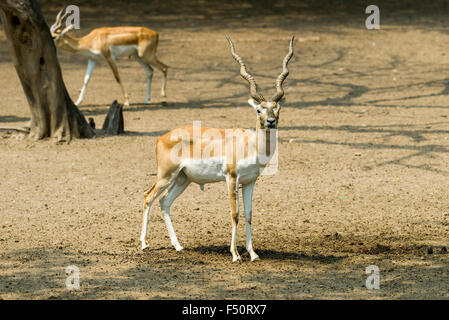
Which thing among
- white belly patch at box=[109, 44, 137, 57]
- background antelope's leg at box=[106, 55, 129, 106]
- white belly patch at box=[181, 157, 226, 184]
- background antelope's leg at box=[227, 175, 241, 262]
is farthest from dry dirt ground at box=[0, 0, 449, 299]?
white belly patch at box=[109, 44, 137, 57]

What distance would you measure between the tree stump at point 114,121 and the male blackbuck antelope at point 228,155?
16.1 ft

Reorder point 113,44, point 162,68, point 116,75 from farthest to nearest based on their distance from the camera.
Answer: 1. point 162,68
2. point 113,44
3. point 116,75

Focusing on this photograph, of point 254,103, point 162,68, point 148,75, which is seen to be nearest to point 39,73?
point 148,75

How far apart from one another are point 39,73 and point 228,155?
18.4ft

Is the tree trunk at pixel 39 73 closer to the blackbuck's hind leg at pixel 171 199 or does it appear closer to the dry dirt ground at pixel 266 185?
the dry dirt ground at pixel 266 185

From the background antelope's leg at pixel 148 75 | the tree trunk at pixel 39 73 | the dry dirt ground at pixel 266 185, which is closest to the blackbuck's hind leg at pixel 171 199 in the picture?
the dry dirt ground at pixel 266 185

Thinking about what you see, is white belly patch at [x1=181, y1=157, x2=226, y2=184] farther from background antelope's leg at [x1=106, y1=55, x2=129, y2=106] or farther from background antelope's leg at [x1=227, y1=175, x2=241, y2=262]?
background antelope's leg at [x1=106, y1=55, x2=129, y2=106]

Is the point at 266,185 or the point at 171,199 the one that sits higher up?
the point at 171,199

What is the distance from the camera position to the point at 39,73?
11273 millimetres

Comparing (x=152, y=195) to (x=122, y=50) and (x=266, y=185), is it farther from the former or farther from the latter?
(x=122, y=50)

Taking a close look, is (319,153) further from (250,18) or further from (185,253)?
(250,18)

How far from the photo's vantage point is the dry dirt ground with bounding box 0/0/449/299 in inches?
244

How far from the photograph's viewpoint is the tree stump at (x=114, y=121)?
11.7m

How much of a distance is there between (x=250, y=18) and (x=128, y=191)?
14129 millimetres
